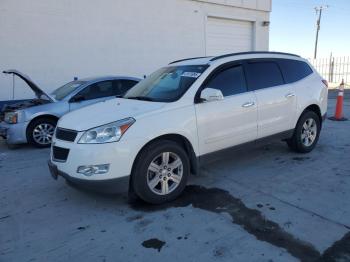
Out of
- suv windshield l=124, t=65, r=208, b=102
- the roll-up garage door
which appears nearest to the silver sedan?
suv windshield l=124, t=65, r=208, b=102

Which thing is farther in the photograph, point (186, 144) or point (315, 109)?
point (315, 109)

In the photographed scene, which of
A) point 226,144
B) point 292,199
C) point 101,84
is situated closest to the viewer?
point 292,199

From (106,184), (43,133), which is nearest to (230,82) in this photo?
(106,184)

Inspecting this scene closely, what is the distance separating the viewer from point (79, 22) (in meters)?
11.0

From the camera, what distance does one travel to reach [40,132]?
692 centimetres

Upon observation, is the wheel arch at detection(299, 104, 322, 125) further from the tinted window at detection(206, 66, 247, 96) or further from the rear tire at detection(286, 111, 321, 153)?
the tinted window at detection(206, 66, 247, 96)

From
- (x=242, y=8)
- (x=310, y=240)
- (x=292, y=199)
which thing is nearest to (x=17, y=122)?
(x=292, y=199)

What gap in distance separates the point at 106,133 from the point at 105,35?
354 inches

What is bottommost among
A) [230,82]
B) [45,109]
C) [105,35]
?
[45,109]

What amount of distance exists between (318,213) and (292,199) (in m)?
0.39

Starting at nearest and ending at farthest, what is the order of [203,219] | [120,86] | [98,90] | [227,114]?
[203,219] < [227,114] < [98,90] < [120,86]

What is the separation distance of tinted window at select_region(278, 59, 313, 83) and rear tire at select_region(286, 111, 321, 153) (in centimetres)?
65

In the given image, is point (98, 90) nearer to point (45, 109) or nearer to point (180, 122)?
point (45, 109)

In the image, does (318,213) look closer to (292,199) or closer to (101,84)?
(292,199)
